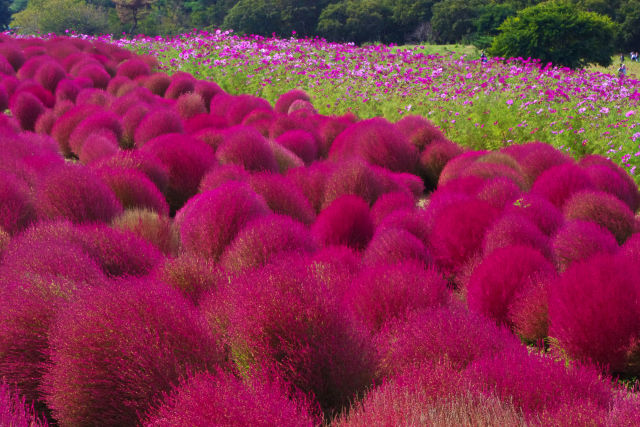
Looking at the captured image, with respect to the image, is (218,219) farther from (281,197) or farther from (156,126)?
(156,126)

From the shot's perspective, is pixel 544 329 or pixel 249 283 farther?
pixel 544 329

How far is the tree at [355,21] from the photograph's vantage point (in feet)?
118

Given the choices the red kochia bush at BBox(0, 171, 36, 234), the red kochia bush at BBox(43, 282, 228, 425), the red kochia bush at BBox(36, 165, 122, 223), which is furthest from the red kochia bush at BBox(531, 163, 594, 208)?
the red kochia bush at BBox(0, 171, 36, 234)

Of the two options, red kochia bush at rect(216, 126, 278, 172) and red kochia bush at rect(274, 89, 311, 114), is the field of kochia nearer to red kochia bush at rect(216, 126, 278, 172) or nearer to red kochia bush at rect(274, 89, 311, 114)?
red kochia bush at rect(216, 126, 278, 172)

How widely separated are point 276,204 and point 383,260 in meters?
0.88

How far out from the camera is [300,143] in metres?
4.57

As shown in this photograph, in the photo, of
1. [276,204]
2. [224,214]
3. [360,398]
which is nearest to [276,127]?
[276,204]

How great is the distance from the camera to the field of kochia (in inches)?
56.2

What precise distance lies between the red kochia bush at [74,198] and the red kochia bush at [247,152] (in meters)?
1.18

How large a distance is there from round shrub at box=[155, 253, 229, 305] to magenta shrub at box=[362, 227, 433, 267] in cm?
65

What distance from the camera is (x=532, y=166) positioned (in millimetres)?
3994

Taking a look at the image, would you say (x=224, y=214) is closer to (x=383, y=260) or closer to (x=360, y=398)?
(x=383, y=260)

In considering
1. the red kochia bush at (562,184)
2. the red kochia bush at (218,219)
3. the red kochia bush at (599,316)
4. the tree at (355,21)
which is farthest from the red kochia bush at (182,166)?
the tree at (355,21)

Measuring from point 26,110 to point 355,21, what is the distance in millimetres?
32241
